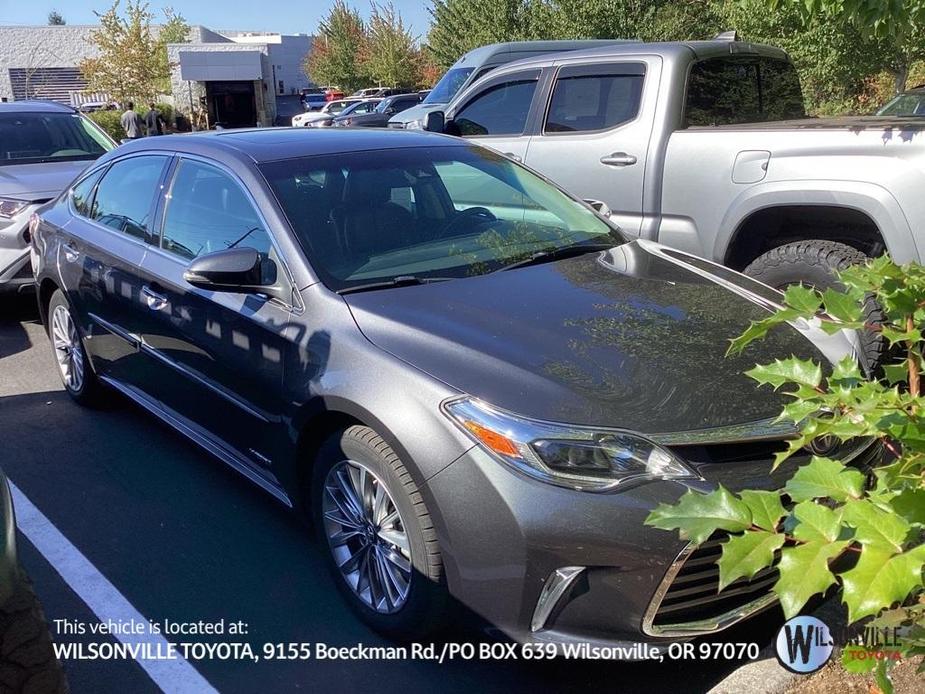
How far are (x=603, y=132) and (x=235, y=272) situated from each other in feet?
10.8

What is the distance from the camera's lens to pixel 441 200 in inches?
163

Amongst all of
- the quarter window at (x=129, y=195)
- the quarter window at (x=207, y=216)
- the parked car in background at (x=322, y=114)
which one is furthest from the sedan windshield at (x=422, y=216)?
the parked car in background at (x=322, y=114)

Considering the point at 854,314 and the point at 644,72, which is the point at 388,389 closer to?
the point at 854,314

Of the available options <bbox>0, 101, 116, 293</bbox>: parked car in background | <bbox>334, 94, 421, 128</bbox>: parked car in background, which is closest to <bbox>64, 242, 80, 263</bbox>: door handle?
<bbox>0, 101, 116, 293</bbox>: parked car in background

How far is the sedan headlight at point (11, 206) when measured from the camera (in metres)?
7.28

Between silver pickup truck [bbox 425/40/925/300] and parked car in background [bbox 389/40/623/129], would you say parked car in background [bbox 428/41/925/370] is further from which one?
parked car in background [bbox 389/40/623/129]

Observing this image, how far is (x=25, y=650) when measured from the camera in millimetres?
2205

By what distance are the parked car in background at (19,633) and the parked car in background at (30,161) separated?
557 cm

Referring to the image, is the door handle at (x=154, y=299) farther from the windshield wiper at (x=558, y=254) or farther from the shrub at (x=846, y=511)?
the shrub at (x=846, y=511)

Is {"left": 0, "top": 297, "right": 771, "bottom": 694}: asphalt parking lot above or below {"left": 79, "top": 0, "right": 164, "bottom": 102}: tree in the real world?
below

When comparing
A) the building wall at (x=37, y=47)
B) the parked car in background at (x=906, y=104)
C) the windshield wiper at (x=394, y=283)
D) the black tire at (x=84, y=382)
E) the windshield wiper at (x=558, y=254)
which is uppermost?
the building wall at (x=37, y=47)

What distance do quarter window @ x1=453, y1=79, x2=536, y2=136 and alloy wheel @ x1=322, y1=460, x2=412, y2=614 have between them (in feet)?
13.8

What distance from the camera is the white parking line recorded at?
117 inches

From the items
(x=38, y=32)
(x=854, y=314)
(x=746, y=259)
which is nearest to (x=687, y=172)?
(x=746, y=259)
